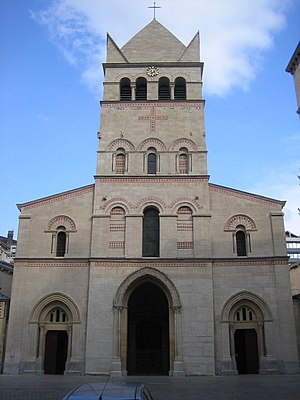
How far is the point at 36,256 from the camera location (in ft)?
85.4

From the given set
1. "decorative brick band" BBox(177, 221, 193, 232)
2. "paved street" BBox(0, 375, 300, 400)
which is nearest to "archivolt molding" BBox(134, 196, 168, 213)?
"decorative brick band" BBox(177, 221, 193, 232)

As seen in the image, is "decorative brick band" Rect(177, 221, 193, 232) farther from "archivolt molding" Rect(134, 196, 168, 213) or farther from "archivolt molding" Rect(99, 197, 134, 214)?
"archivolt molding" Rect(99, 197, 134, 214)

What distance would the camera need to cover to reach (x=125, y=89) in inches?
1220

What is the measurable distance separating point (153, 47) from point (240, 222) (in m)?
14.5

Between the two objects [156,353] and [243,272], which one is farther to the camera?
[156,353]

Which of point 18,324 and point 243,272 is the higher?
point 243,272

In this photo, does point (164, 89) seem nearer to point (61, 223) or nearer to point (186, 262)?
point (61, 223)

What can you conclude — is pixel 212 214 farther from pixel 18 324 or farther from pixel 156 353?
pixel 18 324

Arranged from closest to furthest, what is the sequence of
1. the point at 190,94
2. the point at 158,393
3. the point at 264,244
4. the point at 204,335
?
the point at 158,393 < the point at 204,335 < the point at 264,244 < the point at 190,94

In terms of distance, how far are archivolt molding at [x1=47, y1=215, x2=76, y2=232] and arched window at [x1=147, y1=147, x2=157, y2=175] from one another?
5.85 metres

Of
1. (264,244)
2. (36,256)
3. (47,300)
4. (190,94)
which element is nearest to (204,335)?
(264,244)

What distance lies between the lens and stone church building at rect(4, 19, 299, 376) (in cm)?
2409

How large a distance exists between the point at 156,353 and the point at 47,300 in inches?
305

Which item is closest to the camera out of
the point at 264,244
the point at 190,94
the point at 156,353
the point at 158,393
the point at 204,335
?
the point at 158,393
